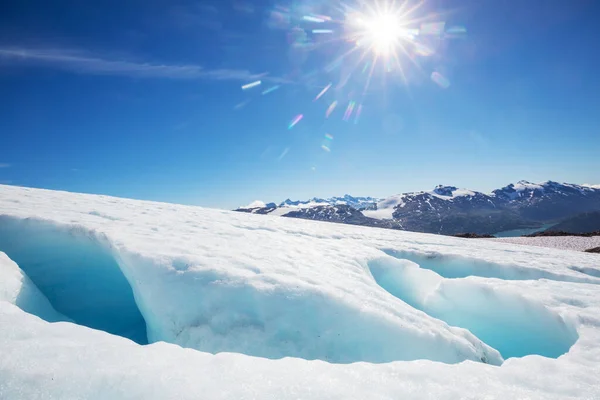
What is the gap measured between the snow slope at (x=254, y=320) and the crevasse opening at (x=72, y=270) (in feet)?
0.07

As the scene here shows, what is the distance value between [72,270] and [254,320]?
4.00m

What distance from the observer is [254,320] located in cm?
355

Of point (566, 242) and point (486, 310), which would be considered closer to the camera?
point (486, 310)

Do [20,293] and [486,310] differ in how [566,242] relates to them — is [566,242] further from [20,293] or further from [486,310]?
[20,293]

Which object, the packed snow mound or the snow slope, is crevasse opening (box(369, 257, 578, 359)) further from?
the packed snow mound

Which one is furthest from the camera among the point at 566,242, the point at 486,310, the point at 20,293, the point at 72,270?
the point at 566,242

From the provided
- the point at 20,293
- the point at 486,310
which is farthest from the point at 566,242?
the point at 20,293

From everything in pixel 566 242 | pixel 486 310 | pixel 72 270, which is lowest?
pixel 486 310

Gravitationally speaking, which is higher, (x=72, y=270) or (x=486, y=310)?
(x=72, y=270)

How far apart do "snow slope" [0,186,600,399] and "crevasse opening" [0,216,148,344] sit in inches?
0.9

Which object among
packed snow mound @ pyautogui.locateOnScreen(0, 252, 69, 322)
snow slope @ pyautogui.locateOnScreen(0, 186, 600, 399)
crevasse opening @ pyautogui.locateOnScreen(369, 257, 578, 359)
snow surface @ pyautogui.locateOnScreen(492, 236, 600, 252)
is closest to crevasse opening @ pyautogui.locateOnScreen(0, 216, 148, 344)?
snow slope @ pyautogui.locateOnScreen(0, 186, 600, 399)

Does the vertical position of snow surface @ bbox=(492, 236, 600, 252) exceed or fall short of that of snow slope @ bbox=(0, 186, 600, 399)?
it exceeds it

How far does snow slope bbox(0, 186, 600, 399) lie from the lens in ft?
6.79

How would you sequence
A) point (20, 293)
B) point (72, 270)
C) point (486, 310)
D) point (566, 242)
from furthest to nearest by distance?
1. point (566, 242)
2. point (486, 310)
3. point (72, 270)
4. point (20, 293)
